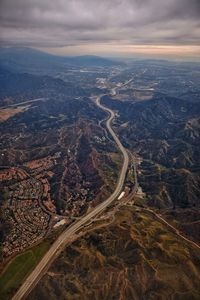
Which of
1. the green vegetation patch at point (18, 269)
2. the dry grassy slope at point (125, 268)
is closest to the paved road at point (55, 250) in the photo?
the green vegetation patch at point (18, 269)

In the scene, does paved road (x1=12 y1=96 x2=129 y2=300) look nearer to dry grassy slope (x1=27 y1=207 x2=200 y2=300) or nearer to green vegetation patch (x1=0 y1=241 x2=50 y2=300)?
green vegetation patch (x1=0 y1=241 x2=50 y2=300)

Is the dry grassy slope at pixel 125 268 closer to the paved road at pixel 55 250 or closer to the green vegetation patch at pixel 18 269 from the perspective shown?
the paved road at pixel 55 250

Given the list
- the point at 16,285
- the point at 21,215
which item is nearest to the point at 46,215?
the point at 21,215

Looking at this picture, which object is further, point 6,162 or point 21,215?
point 6,162

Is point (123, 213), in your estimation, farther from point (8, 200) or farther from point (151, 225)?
point (8, 200)

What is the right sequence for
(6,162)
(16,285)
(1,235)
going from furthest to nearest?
(6,162) < (1,235) < (16,285)

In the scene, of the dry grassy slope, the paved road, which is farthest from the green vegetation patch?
the dry grassy slope

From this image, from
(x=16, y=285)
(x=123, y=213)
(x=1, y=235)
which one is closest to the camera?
(x=16, y=285)
